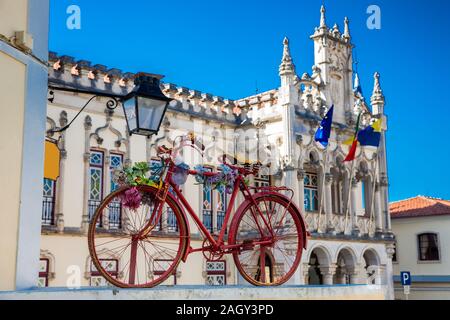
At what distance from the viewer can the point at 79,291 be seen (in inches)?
197

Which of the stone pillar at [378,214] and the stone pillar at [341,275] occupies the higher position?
the stone pillar at [378,214]

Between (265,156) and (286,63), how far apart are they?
3437 mm

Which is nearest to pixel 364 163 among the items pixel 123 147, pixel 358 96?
pixel 358 96

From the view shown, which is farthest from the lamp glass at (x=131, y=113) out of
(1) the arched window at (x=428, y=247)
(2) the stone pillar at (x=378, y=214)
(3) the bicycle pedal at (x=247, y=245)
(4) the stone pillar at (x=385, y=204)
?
(1) the arched window at (x=428, y=247)

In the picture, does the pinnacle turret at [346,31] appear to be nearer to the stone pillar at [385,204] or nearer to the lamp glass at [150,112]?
the stone pillar at [385,204]

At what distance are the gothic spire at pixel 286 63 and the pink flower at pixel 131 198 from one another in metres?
18.6

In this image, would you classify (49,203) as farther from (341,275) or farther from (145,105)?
(145,105)

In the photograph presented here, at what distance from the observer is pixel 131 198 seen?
6.00 m

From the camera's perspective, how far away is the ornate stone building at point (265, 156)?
1928cm

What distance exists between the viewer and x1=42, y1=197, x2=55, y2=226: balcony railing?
18609 mm

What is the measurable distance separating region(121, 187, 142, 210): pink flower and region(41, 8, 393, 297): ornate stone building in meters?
11.0

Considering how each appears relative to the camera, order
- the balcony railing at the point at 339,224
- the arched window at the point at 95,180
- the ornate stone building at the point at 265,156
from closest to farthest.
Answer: the ornate stone building at the point at 265,156, the arched window at the point at 95,180, the balcony railing at the point at 339,224

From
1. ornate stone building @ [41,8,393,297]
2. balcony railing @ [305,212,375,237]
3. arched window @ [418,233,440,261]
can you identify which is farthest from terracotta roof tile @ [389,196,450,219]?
balcony railing @ [305,212,375,237]
